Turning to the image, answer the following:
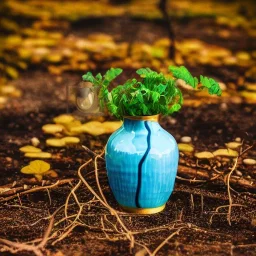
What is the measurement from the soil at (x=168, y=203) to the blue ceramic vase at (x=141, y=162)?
105mm

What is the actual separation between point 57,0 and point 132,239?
5007 millimetres

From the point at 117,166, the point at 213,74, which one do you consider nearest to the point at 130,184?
the point at 117,166

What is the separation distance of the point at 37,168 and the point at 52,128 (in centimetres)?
67

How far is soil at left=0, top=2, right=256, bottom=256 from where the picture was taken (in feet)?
7.02

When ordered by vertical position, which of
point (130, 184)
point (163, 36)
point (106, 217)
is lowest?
point (106, 217)

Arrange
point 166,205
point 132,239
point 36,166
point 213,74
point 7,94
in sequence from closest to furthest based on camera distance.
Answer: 1. point 132,239
2. point 166,205
3. point 36,166
4. point 7,94
5. point 213,74

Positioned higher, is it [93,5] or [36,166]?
[93,5]

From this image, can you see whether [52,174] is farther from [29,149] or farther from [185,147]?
[185,147]

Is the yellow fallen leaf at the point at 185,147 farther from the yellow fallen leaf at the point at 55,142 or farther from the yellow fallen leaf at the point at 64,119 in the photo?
the yellow fallen leaf at the point at 64,119

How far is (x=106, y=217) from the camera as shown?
2.34m

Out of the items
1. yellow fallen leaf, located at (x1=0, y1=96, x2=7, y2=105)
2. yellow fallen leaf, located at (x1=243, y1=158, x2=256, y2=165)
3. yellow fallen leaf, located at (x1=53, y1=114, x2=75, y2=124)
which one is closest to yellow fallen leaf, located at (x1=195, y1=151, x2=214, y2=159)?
yellow fallen leaf, located at (x1=243, y1=158, x2=256, y2=165)

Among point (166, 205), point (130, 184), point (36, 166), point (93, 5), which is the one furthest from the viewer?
point (93, 5)

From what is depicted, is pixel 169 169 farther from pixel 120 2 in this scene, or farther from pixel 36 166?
pixel 120 2

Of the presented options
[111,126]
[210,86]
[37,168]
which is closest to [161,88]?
[210,86]
